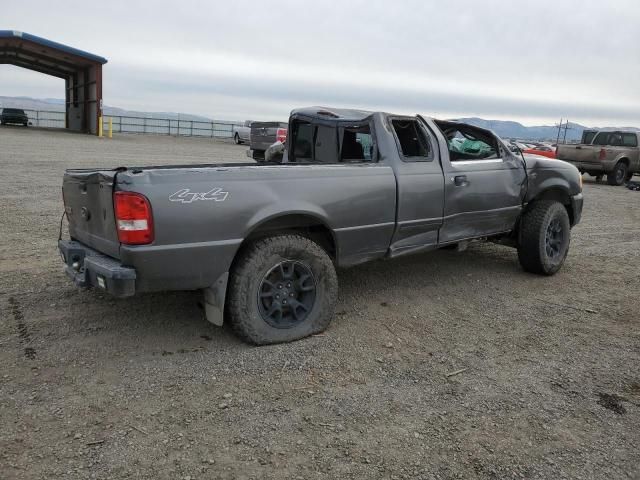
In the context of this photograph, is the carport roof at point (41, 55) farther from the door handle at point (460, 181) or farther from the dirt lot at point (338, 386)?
the door handle at point (460, 181)

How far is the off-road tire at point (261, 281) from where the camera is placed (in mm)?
3762

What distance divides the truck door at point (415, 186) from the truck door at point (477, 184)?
144 mm

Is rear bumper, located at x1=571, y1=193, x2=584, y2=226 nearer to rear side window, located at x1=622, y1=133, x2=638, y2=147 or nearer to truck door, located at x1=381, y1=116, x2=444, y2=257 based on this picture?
truck door, located at x1=381, y1=116, x2=444, y2=257

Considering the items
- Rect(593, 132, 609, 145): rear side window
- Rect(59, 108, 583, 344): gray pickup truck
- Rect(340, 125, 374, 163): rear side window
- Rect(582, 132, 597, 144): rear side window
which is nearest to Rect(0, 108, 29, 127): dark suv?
A: Rect(582, 132, 597, 144): rear side window

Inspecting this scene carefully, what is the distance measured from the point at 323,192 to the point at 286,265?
0.60m

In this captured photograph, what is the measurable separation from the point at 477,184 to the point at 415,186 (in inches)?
35.9

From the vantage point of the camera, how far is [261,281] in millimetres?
3822

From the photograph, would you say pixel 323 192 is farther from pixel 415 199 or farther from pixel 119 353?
pixel 119 353

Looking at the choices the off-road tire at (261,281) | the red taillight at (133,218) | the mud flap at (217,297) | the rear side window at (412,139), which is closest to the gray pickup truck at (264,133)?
the rear side window at (412,139)

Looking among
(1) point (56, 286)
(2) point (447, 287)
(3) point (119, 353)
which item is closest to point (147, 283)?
(3) point (119, 353)

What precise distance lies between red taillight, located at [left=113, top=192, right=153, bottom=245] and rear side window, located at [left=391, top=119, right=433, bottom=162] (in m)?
2.45

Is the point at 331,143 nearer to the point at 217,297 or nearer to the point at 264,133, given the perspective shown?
the point at 217,297

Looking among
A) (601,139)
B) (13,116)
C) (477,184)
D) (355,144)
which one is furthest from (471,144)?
(13,116)

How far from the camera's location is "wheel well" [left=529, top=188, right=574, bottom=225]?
6.18m
